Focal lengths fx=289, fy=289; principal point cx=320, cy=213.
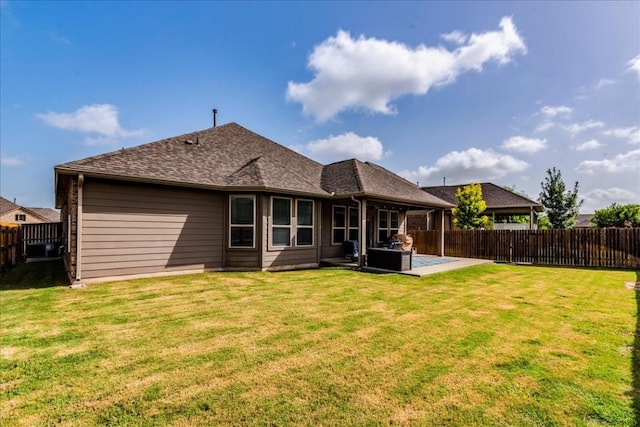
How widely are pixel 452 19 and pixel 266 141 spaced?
8858mm

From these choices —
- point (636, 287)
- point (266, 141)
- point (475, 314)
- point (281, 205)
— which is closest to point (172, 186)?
point (281, 205)

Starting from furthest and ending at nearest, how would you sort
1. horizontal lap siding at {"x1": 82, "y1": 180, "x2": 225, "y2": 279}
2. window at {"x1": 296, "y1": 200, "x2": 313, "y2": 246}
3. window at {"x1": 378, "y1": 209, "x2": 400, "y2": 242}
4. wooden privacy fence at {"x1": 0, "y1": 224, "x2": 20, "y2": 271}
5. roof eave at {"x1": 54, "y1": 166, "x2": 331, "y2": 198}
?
window at {"x1": 378, "y1": 209, "x2": 400, "y2": 242} < window at {"x1": 296, "y1": 200, "x2": 313, "y2": 246} < wooden privacy fence at {"x1": 0, "y1": 224, "x2": 20, "y2": 271} < horizontal lap siding at {"x1": 82, "y1": 180, "x2": 225, "y2": 279} < roof eave at {"x1": 54, "y1": 166, "x2": 331, "y2": 198}

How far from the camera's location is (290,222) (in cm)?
1045

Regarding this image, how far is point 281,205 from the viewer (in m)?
10.2

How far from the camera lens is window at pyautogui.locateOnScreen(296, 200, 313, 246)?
35.1 ft

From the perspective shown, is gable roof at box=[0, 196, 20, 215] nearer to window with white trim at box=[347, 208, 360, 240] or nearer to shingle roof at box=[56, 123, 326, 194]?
shingle roof at box=[56, 123, 326, 194]

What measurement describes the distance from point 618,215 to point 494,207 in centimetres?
1194

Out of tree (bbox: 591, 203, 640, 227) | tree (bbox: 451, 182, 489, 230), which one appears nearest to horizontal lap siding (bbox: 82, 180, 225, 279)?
tree (bbox: 451, 182, 489, 230)

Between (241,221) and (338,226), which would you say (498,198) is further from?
(241,221)

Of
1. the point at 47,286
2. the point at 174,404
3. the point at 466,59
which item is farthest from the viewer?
the point at 466,59

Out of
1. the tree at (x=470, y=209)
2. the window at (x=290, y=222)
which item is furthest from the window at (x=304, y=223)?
the tree at (x=470, y=209)

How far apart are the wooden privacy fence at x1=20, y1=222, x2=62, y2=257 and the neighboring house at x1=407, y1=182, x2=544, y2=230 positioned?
817 inches

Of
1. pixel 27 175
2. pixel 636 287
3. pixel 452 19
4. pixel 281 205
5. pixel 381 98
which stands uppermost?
pixel 452 19

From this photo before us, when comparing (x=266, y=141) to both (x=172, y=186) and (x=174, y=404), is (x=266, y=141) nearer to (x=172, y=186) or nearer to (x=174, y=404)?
(x=172, y=186)
